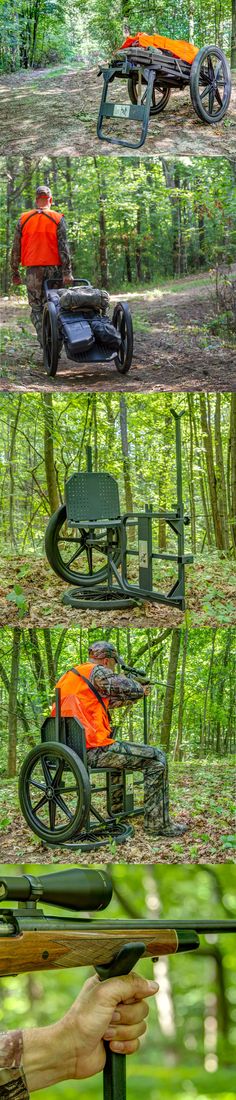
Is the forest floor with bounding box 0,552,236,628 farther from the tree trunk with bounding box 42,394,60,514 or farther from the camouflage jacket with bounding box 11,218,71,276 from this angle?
the camouflage jacket with bounding box 11,218,71,276

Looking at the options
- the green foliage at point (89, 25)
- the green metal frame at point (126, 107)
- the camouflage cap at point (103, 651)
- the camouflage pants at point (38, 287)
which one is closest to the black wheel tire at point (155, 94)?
the green metal frame at point (126, 107)

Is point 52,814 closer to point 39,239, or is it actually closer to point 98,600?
point 98,600

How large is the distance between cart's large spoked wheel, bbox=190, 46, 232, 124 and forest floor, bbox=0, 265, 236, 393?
118cm

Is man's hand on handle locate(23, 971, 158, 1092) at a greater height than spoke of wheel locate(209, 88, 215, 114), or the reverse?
spoke of wheel locate(209, 88, 215, 114)

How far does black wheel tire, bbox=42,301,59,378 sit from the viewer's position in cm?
694

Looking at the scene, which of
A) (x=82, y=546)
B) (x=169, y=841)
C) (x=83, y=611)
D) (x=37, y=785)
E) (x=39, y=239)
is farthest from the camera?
(x=39, y=239)

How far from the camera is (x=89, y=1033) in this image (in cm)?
181

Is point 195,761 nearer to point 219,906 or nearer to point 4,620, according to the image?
point 219,906

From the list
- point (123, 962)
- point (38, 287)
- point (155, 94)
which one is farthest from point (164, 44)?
point (123, 962)

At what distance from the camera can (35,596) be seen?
7.32 m

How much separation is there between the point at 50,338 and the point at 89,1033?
18.3ft

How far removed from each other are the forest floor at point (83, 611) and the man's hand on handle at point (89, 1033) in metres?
5.19

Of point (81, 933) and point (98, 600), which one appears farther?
point (98, 600)

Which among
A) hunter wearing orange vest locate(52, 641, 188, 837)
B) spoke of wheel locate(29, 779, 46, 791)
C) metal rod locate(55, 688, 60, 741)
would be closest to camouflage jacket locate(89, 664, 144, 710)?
hunter wearing orange vest locate(52, 641, 188, 837)
